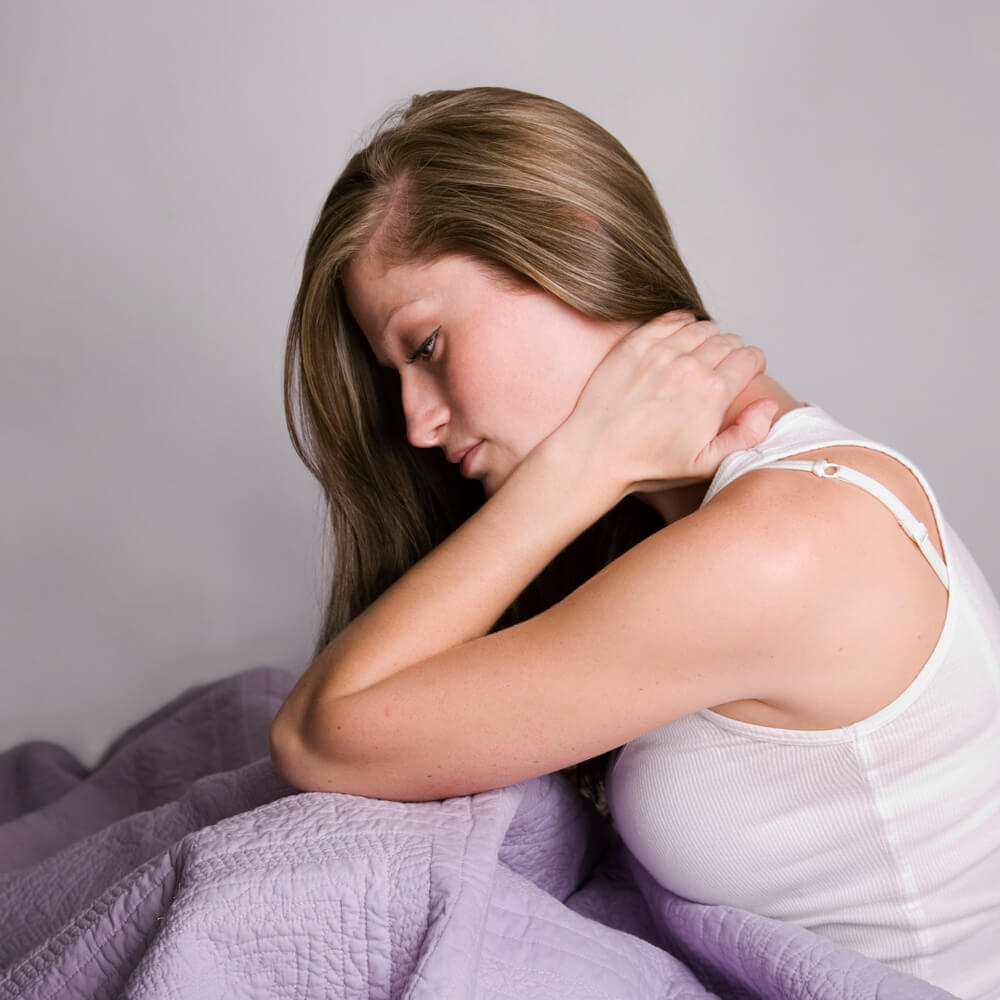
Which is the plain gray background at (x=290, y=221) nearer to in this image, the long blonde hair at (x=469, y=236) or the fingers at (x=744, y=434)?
the long blonde hair at (x=469, y=236)

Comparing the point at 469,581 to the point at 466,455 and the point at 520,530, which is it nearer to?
the point at 520,530

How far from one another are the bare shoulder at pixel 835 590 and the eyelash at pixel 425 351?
0.42 m

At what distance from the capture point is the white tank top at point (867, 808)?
43.5 inches

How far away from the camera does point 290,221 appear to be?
7.09ft

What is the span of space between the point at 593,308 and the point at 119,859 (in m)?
0.94

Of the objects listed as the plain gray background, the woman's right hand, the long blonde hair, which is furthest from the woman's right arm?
the plain gray background

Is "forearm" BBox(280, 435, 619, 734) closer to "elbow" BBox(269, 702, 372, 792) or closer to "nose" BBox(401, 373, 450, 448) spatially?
"elbow" BBox(269, 702, 372, 792)

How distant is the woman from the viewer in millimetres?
1043

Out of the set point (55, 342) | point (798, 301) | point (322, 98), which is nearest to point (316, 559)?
point (55, 342)

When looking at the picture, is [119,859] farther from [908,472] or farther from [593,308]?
[908,472]

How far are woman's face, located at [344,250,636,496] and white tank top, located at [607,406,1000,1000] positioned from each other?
0.77 ft

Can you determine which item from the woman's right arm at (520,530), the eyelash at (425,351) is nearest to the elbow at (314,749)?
the woman's right arm at (520,530)

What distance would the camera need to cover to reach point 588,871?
1.54 m

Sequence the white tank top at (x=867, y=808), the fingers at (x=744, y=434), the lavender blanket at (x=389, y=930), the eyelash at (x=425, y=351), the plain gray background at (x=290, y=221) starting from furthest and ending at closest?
the plain gray background at (x=290, y=221)
the eyelash at (x=425, y=351)
the fingers at (x=744, y=434)
the white tank top at (x=867, y=808)
the lavender blanket at (x=389, y=930)
